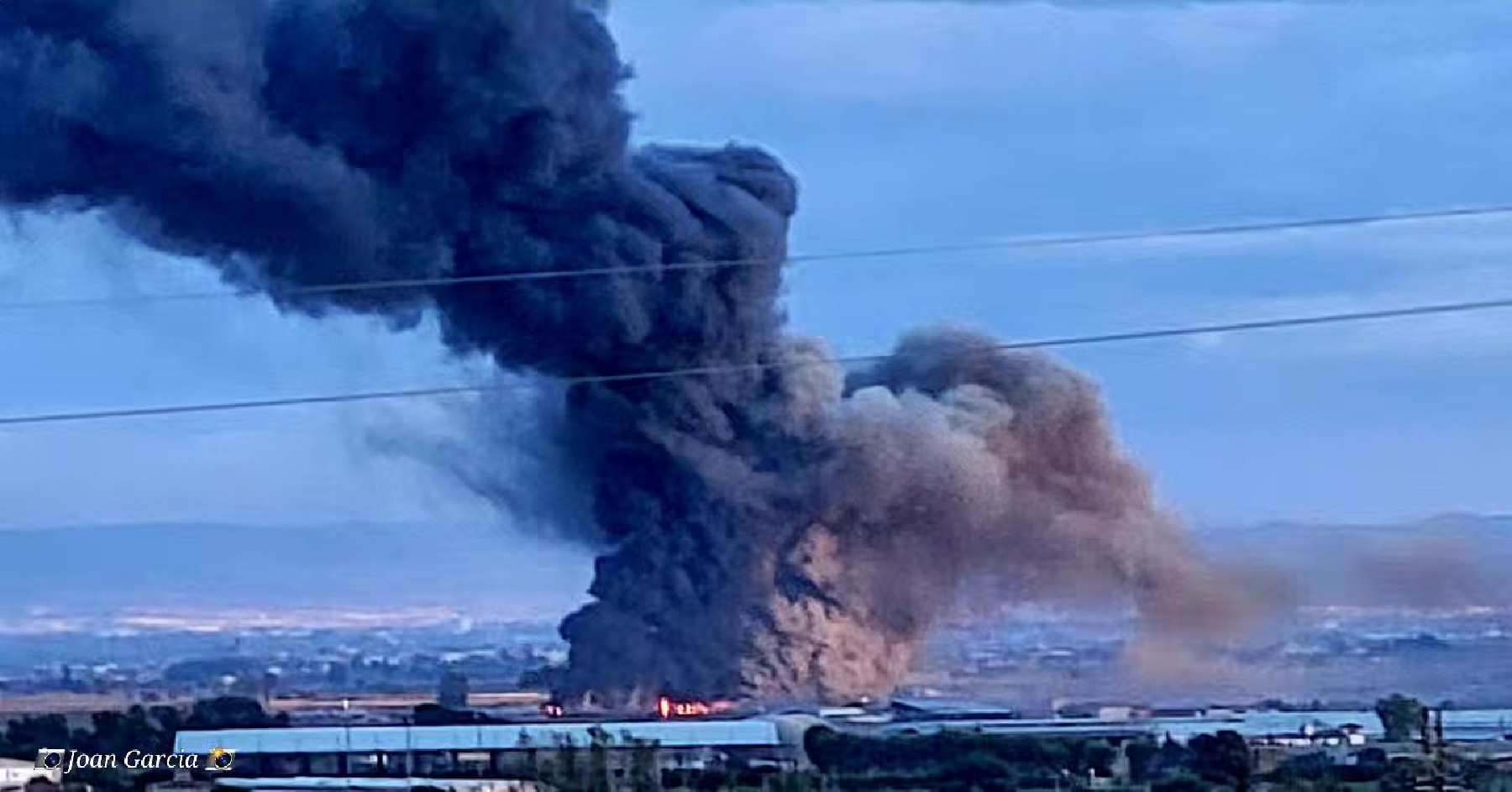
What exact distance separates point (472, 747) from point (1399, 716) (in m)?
15.5

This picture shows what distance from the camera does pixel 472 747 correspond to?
46500mm

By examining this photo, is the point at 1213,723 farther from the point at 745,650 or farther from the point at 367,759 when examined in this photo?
the point at 367,759

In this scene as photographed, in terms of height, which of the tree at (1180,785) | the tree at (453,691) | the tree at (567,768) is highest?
the tree at (453,691)

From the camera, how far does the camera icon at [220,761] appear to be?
41.4 metres

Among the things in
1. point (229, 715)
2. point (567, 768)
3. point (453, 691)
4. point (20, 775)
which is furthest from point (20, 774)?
point (453, 691)

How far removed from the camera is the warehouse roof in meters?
46.2

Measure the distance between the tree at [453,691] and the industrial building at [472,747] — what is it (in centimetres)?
686

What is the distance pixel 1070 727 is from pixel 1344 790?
1361 cm

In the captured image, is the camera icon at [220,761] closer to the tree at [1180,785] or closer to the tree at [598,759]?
the tree at [598,759]

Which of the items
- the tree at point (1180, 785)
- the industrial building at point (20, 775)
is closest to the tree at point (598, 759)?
the tree at point (1180, 785)

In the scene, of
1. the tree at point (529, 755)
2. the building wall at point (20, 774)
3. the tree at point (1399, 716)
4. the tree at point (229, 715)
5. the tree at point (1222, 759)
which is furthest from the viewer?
the tree at point (229, 715)

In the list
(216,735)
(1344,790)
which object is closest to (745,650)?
(216,735)

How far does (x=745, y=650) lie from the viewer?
186 ft

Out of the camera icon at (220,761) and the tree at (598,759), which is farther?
the camera icon at (220,761)
